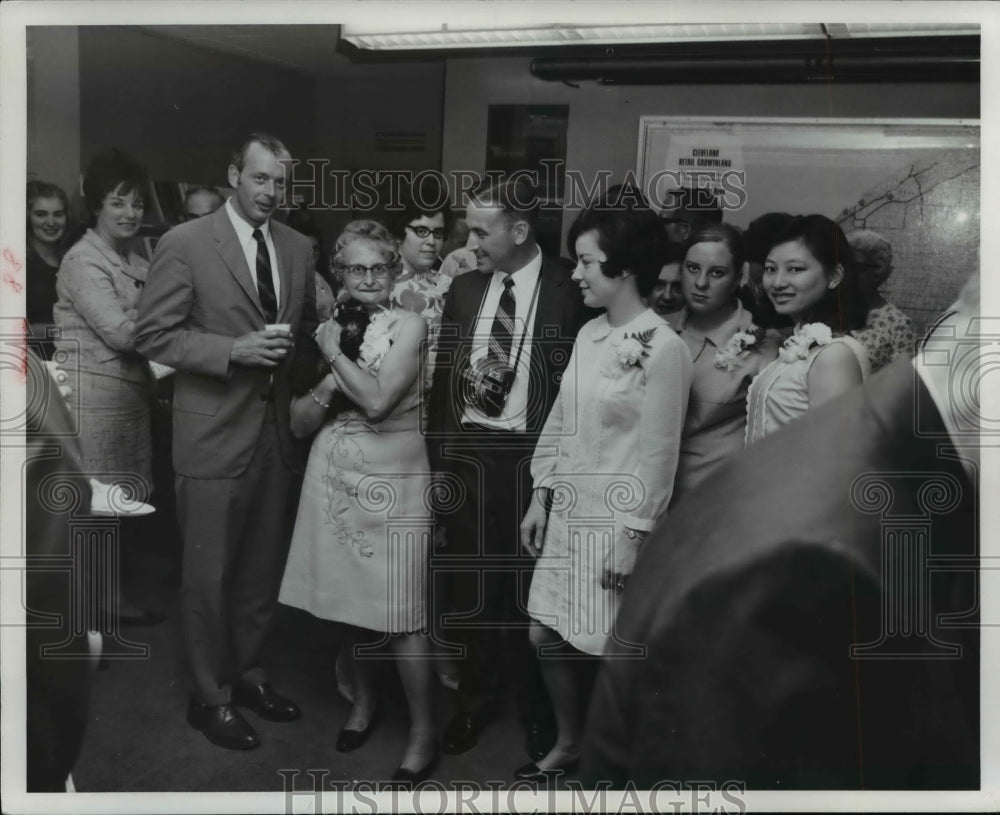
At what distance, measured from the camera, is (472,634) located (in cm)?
356

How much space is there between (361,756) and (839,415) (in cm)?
199

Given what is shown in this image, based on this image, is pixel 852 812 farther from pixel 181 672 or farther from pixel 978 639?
pixel 181 672

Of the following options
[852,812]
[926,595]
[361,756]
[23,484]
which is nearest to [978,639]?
[926,595]

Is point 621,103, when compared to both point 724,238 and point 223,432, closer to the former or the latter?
point 724,238

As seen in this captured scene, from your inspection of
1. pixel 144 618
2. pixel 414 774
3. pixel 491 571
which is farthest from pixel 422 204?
pixel 414 774

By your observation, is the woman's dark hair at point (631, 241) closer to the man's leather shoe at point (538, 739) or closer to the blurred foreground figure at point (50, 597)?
the man's leather shoe at point (538, 739)

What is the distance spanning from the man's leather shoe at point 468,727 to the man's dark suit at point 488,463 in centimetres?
8

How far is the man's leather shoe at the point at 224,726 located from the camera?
3.59 m

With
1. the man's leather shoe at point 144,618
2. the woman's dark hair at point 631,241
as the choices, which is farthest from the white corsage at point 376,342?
the man's leather shoe at point 144,618

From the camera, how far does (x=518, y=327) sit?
3.49m

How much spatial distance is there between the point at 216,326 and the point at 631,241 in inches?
56.9

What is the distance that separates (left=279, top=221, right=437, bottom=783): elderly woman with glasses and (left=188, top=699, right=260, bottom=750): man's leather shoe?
0.33 metres

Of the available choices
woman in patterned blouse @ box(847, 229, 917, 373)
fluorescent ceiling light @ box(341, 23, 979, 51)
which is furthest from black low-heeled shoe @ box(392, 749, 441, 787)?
fluorescent ceiling light @ box(341, 23, 979, 51)

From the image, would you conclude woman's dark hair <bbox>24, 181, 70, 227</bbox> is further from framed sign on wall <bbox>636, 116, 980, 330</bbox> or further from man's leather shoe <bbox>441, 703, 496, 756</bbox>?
man's leather shoe <bbox>441, 703, 496, 756</bbox>
